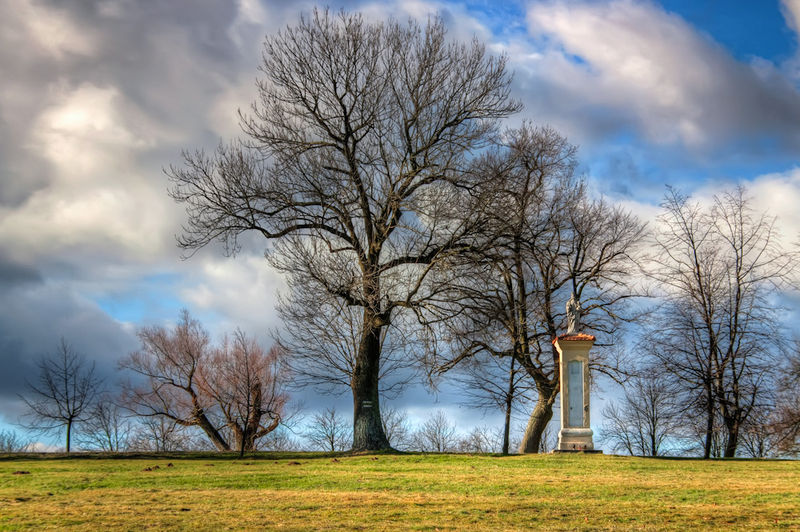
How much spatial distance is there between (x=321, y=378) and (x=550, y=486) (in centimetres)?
1214

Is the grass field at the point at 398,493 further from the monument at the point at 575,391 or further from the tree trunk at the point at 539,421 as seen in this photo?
the tree trunk at the point at 539,421

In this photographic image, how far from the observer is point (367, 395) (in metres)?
21.5

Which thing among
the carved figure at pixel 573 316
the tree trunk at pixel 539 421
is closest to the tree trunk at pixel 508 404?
the tree trunk at pixel 539 421

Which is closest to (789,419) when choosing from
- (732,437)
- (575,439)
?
(732,437)

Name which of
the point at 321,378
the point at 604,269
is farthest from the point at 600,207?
the point at 321,378

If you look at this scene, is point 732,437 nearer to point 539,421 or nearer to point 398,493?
point 539,421

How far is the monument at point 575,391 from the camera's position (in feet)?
65.4

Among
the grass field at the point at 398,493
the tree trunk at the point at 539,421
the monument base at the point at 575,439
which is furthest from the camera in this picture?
the tree trunk at the point at 539,421

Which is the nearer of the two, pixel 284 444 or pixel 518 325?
pixel 518 325

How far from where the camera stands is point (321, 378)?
24219 mm

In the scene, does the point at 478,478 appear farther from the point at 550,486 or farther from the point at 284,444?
the point at 284,444

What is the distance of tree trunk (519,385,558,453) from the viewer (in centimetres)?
2502

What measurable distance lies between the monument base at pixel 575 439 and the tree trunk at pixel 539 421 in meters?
4.91

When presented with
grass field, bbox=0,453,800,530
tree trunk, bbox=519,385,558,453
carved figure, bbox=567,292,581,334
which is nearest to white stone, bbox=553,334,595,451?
carved figure, bbox=567,292,581,334
